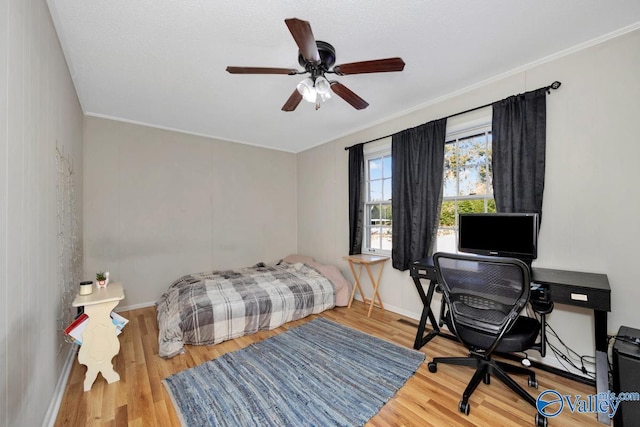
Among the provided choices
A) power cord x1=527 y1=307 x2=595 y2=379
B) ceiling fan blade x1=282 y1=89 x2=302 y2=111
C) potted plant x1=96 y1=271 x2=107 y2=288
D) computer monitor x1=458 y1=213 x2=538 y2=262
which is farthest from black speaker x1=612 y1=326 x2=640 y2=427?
potted plant x1=96 y1=271 x2=107 y2=288

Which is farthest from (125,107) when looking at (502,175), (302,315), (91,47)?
(502,175)

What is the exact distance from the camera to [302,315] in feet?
10.6

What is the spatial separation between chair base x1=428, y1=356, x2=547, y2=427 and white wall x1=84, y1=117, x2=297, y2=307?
3478 millimetres

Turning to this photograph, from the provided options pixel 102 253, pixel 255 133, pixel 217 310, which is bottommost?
pixel 217 310

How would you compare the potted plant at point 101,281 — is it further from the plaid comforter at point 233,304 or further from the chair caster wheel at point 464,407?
the chair caster wheel at point 464,407

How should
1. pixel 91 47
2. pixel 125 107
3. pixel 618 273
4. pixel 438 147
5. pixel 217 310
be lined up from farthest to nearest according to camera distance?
pixel 125 107, pixel 438 147, pixel 217 310, pixel 91 47, pixel 618 273

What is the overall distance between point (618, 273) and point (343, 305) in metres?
2.70

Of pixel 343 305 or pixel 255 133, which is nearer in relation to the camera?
pixel 343 305

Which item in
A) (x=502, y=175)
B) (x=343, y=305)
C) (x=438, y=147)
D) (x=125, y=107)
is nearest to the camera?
(x=502, y=175)

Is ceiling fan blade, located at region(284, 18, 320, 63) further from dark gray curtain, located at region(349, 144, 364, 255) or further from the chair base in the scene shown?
the chair base

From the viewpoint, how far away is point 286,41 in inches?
76.0

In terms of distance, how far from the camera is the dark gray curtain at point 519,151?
2.20 metres

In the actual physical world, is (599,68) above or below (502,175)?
above

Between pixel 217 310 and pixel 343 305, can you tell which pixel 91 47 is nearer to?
pixel 217 310
